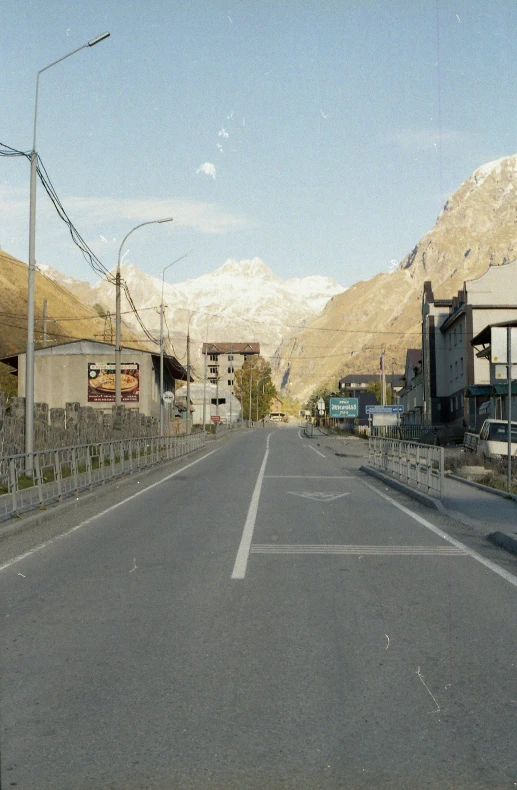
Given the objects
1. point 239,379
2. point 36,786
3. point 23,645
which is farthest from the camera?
point 239,379

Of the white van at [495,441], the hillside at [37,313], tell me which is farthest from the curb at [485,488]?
the hillside at [37,313]

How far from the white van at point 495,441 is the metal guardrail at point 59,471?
13289 mm

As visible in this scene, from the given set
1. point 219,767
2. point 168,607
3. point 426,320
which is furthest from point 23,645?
point 426,320

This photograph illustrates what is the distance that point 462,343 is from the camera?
63094mm

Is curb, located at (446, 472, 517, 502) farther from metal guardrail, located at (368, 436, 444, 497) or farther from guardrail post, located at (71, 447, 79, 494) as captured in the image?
guardrail post, located at (71, 447, 79, 494)

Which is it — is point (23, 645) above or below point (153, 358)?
below

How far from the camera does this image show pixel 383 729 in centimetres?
471

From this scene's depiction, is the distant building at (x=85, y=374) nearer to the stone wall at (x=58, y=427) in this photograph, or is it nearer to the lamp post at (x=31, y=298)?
the stone wall at (x=58, y=427)

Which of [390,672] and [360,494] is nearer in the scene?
[390,672]

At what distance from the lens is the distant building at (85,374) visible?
65.9 metres

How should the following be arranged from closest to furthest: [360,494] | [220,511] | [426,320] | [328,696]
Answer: [328,696] → [220,511] → [360,494] → [426,320]

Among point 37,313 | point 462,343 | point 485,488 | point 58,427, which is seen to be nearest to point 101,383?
point 462,343

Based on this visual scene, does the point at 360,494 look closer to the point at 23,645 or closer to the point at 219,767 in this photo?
the point at 23,645

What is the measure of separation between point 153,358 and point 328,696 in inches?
2479
